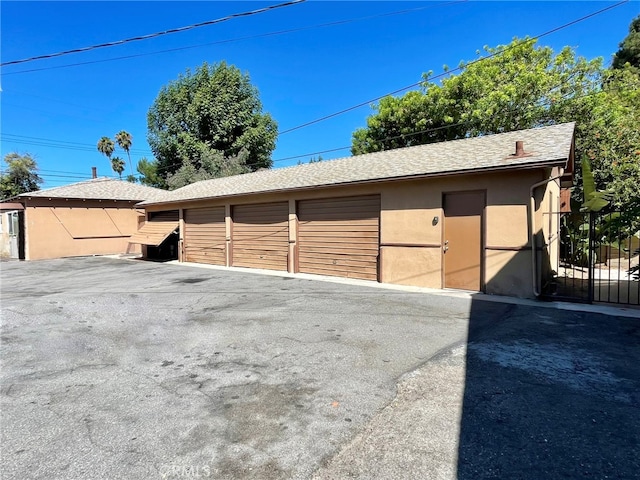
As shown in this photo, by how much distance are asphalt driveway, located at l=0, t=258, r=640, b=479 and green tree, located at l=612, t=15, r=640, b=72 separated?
29822 mm

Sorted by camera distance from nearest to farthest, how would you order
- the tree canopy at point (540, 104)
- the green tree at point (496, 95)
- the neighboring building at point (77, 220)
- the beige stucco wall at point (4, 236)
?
the tree canopy at point (540, 104) → the green tree at point (496, 95) → the neighboring building at point (77, 220) → the beige stucco wall at point (4, 236)

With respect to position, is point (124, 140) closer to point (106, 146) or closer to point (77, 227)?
point (106, 146)

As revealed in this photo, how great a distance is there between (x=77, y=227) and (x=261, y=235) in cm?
1234

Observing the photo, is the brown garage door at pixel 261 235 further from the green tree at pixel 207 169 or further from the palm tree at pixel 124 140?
the palm tree at pixel 124 140

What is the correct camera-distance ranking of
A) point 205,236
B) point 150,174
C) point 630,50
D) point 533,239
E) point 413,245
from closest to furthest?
point 533,239 → point 413,245 → point 205,236 → point 630,50 → point 150,174

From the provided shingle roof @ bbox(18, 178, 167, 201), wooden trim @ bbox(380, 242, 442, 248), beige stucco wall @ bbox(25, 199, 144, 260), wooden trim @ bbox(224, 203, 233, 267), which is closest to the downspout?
wooden trim @ bbox(380, 242, 442, 248)

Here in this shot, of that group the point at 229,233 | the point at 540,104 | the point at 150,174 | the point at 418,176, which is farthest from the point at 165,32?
the point at 150,174

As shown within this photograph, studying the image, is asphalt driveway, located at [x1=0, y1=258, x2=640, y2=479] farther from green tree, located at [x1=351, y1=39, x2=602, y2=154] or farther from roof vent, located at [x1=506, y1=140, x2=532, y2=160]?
green tree, located at [x1=351, y1=39, x2=602, y2=154]

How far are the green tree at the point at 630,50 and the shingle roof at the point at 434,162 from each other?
23.3 metres

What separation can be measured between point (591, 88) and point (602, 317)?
1553 centimetres

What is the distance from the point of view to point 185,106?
28.9 meters

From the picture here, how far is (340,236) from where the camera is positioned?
437 inches

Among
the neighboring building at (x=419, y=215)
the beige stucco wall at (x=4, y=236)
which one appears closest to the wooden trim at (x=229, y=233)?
the neighboring building at (x=419, y=215)

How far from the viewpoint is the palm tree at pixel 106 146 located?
47.9m
